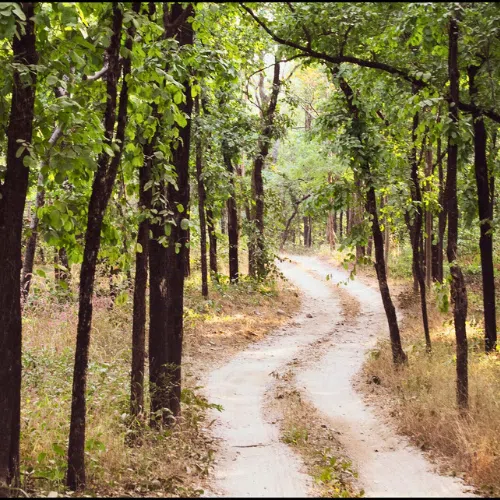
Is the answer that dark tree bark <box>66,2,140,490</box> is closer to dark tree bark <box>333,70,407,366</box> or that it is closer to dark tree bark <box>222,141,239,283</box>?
dark tree bark <box>333,70,407,366</box>

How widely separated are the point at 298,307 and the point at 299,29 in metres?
12.7

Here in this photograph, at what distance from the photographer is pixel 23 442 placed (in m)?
6.20

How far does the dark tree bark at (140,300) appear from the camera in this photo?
687cm

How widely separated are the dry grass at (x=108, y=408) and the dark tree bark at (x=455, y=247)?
12.4 ft

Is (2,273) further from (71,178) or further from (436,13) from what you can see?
(436,13)

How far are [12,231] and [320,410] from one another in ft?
21.9

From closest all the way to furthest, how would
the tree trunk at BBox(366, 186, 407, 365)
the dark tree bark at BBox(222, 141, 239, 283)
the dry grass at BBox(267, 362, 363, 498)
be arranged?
the dry grass at BBox(267, 362, 363, 498) → the tree trunk at BBox(366, 186, 407, 365) → the dark tree bark at BBox(222, 141, 239, 283)

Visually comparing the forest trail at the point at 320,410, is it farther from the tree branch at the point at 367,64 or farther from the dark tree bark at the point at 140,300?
the tree branch at the point at 367,64

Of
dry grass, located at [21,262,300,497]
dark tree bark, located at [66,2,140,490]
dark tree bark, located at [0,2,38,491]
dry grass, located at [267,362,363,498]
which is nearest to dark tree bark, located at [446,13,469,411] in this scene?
dry grass, located at [267,362,363,498]

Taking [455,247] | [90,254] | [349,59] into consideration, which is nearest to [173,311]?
[90,254]

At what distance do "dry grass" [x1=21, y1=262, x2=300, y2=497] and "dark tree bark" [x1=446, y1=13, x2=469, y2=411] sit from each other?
3.79 meters

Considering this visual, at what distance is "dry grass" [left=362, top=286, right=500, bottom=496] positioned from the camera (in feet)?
22.3

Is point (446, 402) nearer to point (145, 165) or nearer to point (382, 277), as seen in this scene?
point (382, 277)

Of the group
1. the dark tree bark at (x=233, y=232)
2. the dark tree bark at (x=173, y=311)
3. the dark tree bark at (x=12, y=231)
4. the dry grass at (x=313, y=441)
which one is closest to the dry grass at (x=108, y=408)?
Result: the dark tree bark at (x=173, y=311)
